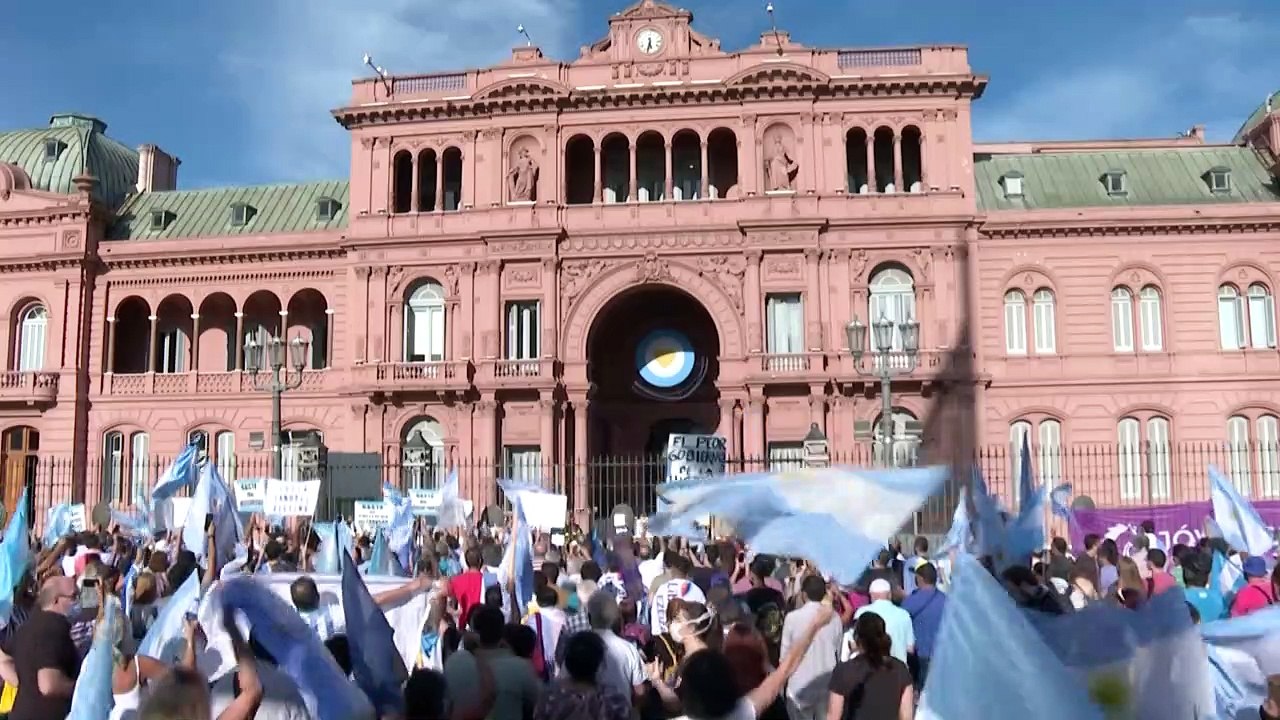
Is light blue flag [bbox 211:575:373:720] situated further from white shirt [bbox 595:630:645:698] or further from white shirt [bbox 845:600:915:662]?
white shirt [bbox 845:600:915:662]

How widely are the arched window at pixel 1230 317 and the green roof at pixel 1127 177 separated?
3.53 meters

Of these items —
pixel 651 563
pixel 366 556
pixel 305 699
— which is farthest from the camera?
pixel 366 556

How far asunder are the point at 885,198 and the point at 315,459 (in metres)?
19.6

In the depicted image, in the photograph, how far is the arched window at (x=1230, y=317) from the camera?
120 feet

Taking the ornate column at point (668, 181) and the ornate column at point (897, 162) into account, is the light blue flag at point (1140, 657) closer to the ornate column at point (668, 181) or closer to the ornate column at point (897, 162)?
the ornate column at point (668, 181)

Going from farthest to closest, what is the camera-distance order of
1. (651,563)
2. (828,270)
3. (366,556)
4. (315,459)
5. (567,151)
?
(567,151), (828,270), (315,459), (366,556), (651,563)

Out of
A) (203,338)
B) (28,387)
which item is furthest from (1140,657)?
(28,387)

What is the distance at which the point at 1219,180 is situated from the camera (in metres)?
39.0

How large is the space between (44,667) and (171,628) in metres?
1.49

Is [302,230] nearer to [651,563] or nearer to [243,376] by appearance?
[243,376]

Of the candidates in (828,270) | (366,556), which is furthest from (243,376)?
(366,556)

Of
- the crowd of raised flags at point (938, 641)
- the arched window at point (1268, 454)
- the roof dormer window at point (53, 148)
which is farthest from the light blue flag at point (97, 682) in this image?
the roof dormer window at point (53, 148)

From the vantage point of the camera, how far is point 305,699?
6.36 metres

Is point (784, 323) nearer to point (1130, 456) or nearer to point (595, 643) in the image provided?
point (1130, 456)
